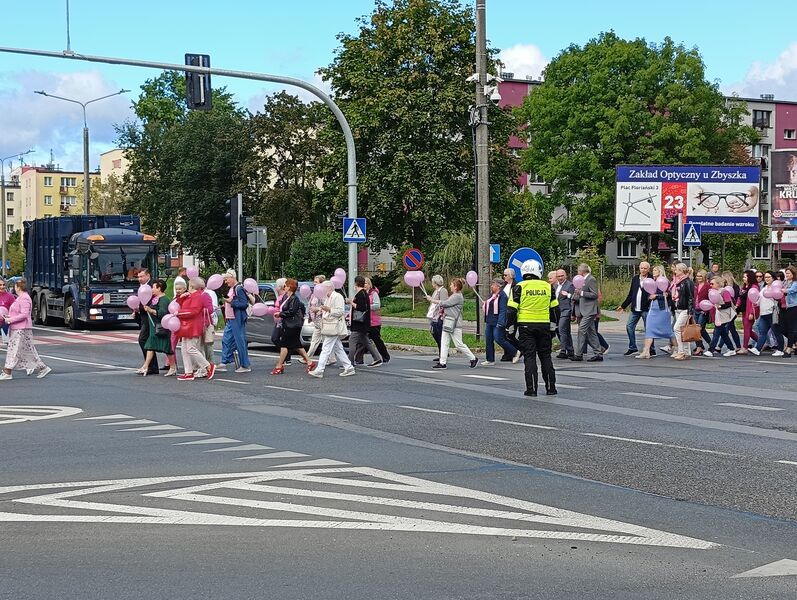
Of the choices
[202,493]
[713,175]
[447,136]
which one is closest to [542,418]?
[202,493]

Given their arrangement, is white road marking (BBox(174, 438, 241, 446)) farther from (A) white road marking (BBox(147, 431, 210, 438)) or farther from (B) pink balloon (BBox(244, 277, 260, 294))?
(B) pink balloon (BBox(244, 277, 260, 294))

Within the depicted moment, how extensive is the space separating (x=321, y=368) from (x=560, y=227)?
47108mm

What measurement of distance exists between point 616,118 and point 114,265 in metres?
33.8

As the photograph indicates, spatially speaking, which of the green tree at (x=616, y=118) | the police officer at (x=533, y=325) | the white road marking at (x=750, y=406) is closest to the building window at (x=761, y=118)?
the green tree at (x=616, y=118)

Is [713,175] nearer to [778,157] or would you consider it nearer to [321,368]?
[778,157]

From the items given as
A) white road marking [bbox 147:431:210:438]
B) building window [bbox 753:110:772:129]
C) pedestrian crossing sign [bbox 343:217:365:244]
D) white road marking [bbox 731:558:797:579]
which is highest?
building window [bbox 753:110:772:129]

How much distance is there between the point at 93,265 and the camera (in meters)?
33.2

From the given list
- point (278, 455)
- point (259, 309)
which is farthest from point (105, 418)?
point (259, 309)

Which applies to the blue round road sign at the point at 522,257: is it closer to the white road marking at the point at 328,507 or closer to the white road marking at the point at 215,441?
the white road marking at the point at 215,441

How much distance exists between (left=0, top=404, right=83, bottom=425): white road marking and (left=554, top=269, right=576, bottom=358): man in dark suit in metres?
A: 10.9

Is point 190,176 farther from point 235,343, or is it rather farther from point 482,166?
point 235,343

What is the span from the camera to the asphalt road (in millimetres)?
5797

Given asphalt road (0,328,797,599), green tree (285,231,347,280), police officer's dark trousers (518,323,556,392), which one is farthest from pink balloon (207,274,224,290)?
green tree (285,231,347,280)

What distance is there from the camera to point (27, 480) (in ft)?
28.4
